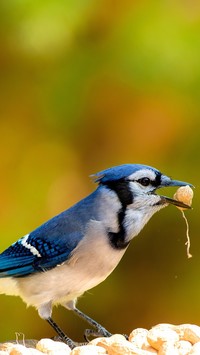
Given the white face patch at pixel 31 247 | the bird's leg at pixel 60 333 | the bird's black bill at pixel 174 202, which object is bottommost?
the bird's leg at pixel 60 333

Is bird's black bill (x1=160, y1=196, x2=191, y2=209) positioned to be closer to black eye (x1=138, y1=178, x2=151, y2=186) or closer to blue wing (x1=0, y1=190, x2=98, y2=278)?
black eye (x1=138, y1=178, x2=151, y2=186)

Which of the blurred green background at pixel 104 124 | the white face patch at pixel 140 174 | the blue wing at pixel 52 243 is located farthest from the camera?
the blurred green background at pixel 104 124

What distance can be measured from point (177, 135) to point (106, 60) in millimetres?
335

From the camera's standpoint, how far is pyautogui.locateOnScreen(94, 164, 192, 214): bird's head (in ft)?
9.68

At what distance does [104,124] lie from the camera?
3.95m

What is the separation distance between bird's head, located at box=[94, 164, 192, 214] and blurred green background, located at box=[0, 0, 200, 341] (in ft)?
2.61

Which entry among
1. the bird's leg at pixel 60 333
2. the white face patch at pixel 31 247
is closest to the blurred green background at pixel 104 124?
the white face patch at pixel 31 247

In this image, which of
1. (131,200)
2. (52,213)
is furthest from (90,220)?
(52,213)

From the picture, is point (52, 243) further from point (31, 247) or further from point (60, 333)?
point (60, 333)

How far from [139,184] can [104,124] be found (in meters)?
1.01

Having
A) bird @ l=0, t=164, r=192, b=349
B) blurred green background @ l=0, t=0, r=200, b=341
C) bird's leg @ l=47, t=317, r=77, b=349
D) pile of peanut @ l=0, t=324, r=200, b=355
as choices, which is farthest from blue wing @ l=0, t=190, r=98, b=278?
blurred green background @ l=0, t=0, r=200, b=341

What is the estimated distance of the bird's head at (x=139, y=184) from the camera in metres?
2.95

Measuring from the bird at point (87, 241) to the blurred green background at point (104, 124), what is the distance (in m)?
0.63

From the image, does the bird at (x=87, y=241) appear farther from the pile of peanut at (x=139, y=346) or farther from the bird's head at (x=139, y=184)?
the pile of peanut at (x=139, y=346)
